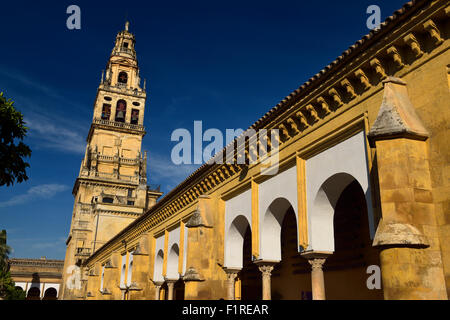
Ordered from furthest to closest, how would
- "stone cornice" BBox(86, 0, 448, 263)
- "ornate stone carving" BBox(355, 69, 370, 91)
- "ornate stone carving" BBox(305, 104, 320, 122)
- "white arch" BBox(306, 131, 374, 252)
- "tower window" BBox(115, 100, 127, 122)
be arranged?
"tower window" BBox(115, 100, 127, 122)
"ornate stone carving" BBox(305, 104, 320, 122)
"white arch" BBox(306, 131, 374, 252)
"ornate stone carving" BBox(355, 69, 370, 91)
"stone cornice" BBox(86, 0, 448, 263)

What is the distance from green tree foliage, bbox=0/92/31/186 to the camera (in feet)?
32.5

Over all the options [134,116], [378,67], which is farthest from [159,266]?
[134,116]

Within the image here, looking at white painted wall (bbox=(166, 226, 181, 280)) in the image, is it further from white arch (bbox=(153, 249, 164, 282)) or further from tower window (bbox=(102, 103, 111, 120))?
tower window (bbox=(102, 103, 111, 120))

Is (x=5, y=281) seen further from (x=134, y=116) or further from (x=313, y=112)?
(x=313, y=112)

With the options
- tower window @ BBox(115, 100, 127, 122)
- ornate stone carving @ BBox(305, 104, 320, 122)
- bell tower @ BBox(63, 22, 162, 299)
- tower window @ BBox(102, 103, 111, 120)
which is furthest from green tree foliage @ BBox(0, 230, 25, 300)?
ornate stone carving @ BBox(305, 104, 320, 122)

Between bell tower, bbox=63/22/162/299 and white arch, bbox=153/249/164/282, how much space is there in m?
24.4

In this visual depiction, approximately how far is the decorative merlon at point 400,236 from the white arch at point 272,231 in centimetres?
530

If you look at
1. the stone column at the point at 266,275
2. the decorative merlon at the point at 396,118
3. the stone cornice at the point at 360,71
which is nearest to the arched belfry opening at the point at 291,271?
the stone column at the point at 266,275

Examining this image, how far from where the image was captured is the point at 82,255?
145ft

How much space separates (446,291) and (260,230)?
20.5ft
